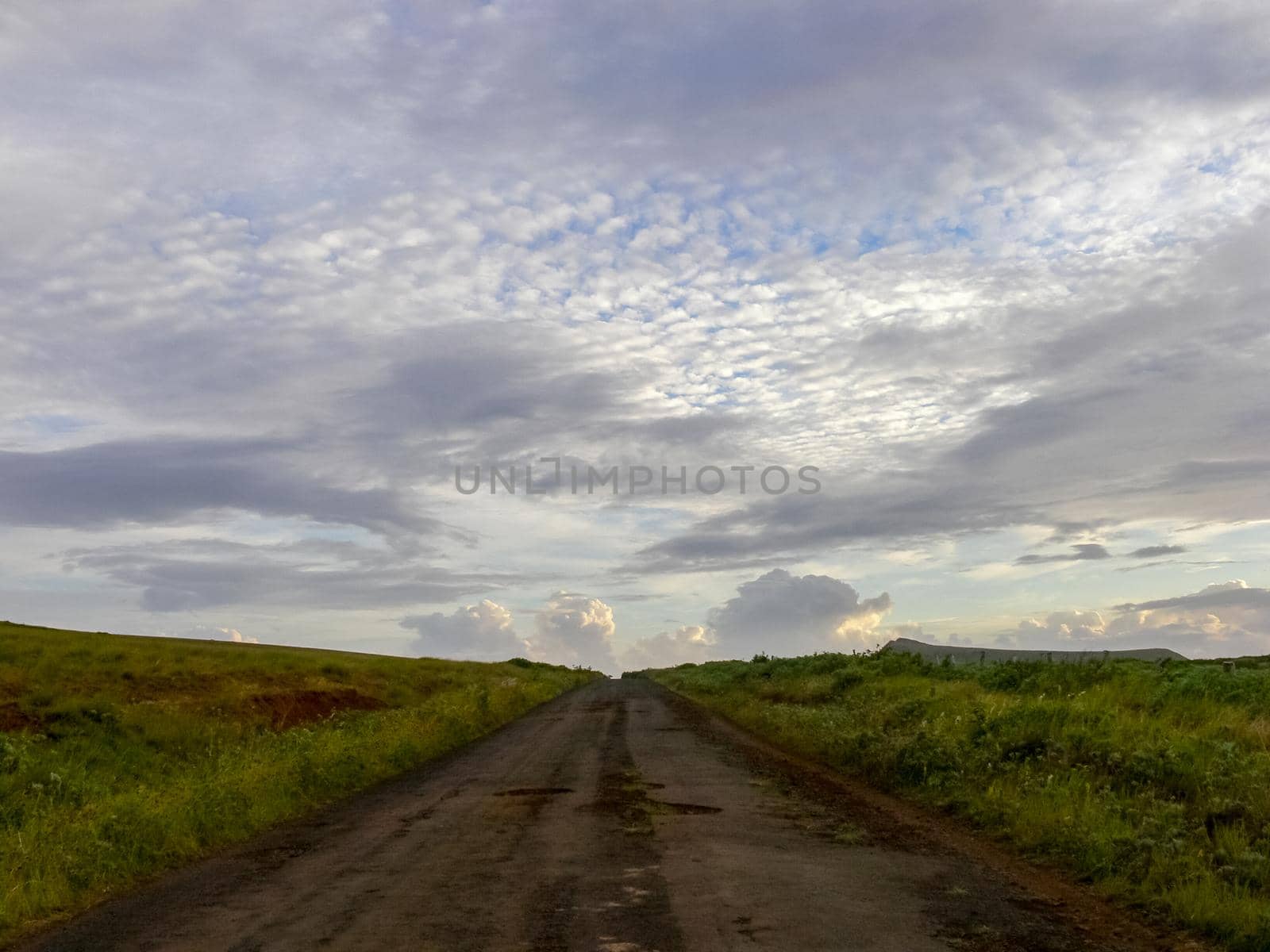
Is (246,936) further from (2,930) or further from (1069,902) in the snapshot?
(1069,902)

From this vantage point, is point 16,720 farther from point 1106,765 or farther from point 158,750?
point 1106,765

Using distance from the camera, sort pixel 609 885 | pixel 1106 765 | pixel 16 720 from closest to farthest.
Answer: pixel 609 885, pixel 1106 765, pixel 16 720

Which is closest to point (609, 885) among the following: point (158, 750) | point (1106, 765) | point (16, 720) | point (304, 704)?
point (1106, 765)

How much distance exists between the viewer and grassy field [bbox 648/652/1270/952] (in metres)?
8.79

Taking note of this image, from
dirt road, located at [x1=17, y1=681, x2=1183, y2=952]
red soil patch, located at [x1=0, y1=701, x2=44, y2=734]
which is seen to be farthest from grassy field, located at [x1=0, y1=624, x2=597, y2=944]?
dirt road, located at [x1=17, y1=681, x2=1183, y2=952]

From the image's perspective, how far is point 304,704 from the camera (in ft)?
102

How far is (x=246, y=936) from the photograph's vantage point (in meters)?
7.63

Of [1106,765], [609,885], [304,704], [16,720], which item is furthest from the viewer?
[304,704]

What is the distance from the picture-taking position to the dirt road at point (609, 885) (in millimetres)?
7344

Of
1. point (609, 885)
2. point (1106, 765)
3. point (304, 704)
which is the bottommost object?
point (609, 885)

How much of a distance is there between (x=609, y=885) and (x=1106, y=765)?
8089 millimetres

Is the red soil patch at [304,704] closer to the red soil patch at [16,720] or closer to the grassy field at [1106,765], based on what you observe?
the red soil patch at [16,720]

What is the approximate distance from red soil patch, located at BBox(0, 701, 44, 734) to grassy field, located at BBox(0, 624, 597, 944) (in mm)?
63

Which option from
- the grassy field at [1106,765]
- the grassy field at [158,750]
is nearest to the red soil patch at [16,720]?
the grassy field at [158,750]
